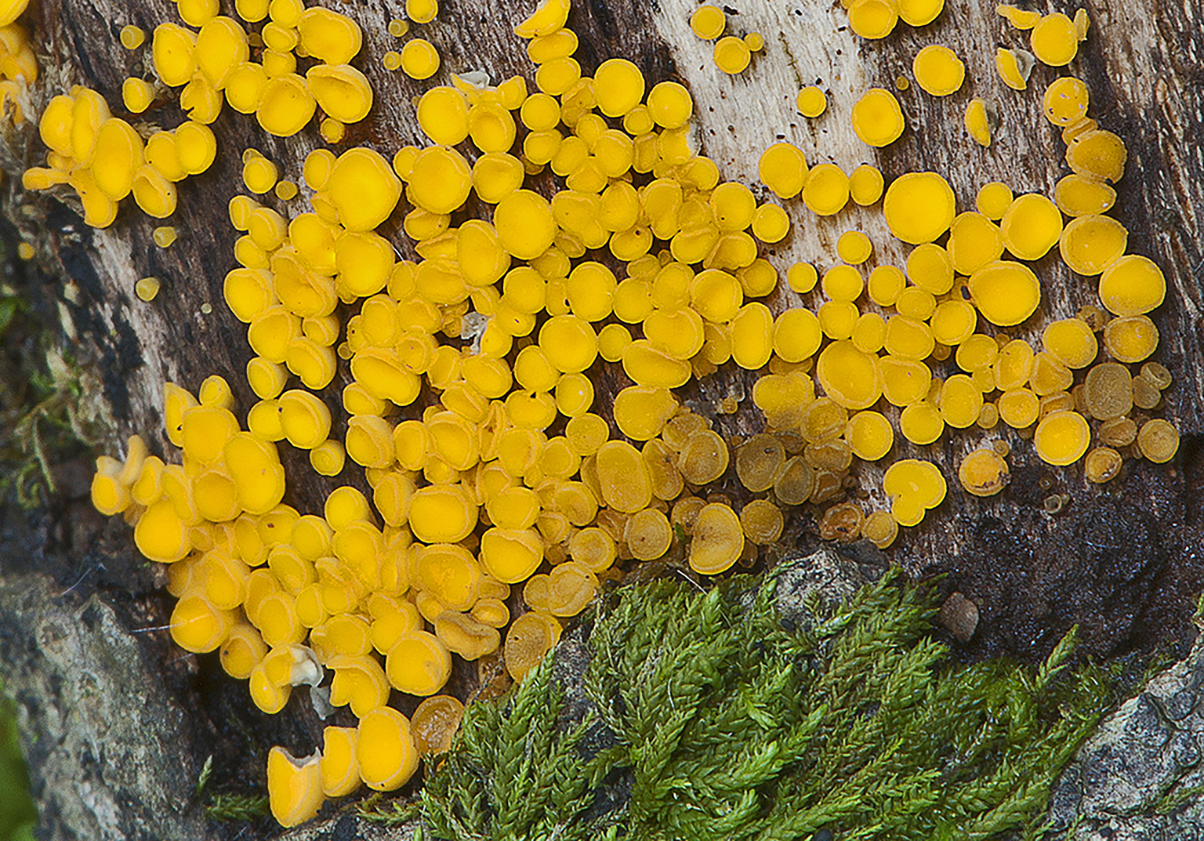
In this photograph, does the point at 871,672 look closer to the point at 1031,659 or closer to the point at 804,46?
the point at 1031,659

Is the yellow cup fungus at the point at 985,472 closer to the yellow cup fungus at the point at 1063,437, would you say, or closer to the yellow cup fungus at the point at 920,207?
the yellow cup fungus at the point at 1063,437

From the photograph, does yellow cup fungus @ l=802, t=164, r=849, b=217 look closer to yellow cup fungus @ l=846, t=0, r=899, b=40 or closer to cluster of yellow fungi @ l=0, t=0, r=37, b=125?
yellow cup fungus @ l=846, t=0, r=899, b=40

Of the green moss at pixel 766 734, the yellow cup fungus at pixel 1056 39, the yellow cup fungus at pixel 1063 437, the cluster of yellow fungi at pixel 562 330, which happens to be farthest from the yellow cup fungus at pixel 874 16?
the green moss at pixel 766 734

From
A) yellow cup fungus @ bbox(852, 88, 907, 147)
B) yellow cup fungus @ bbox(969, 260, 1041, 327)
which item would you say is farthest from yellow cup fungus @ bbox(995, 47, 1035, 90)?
yellow cup fungus @ bbox(969, 260, 1041, 327)

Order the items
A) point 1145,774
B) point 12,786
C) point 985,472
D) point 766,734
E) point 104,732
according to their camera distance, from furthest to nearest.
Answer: point 12,786 → point 104,732 → point 985,472 → point 766,734 → point 1145,774

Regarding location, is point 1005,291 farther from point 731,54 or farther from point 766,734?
point 766,734

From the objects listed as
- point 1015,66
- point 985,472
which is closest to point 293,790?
point 985,472
